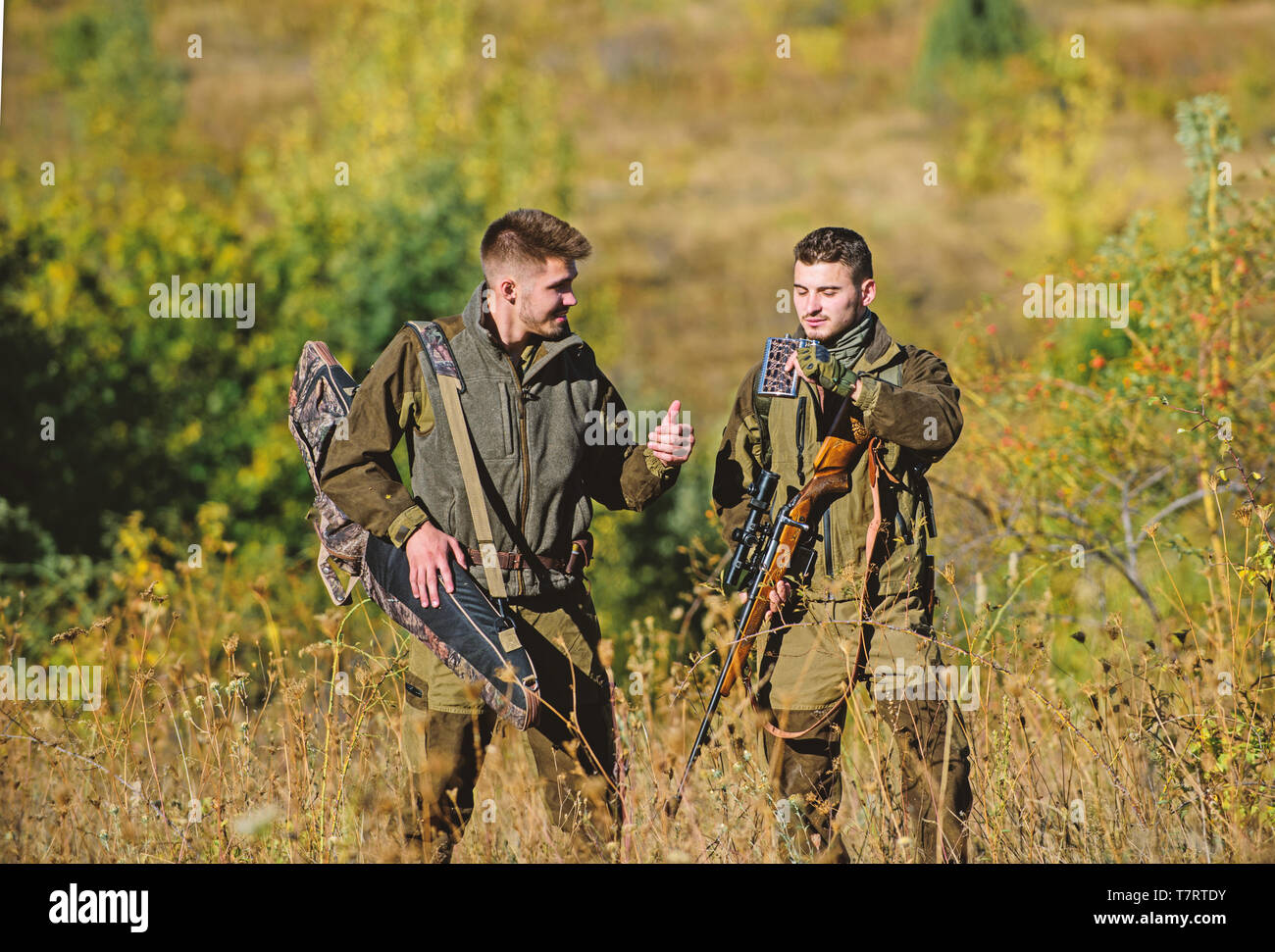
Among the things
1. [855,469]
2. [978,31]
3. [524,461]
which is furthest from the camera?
[978,31]

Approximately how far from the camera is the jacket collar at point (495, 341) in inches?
136

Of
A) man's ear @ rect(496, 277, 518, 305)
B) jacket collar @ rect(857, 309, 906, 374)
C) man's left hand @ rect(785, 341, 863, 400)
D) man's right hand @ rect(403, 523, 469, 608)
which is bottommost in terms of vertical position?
man's right hand @ rect(403, 523, 469, 608)

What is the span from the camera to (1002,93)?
31.4 metres

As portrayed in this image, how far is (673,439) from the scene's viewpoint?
10.9ft

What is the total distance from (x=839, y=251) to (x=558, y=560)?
1.20 metres

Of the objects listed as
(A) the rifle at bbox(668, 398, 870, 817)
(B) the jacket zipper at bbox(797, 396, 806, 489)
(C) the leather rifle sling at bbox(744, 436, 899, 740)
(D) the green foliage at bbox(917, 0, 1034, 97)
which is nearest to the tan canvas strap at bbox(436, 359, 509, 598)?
(A) the rifle at bbox(668, 398, 870, 817)

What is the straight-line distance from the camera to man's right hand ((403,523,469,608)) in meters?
3.25

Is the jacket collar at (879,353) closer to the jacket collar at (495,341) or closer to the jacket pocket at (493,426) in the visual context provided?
the jacket collar at (495,341)

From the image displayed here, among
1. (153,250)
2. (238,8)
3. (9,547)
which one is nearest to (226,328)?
(153,250)

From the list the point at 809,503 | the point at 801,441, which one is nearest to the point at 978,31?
the point at 801,441

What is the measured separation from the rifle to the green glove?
214mm

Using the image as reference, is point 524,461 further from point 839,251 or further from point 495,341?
point 839,251

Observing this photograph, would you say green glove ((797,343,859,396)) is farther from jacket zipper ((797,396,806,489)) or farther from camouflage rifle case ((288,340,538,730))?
camouflage rifle case ((288,340,538,730))

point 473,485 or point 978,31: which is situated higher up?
point 978,31
